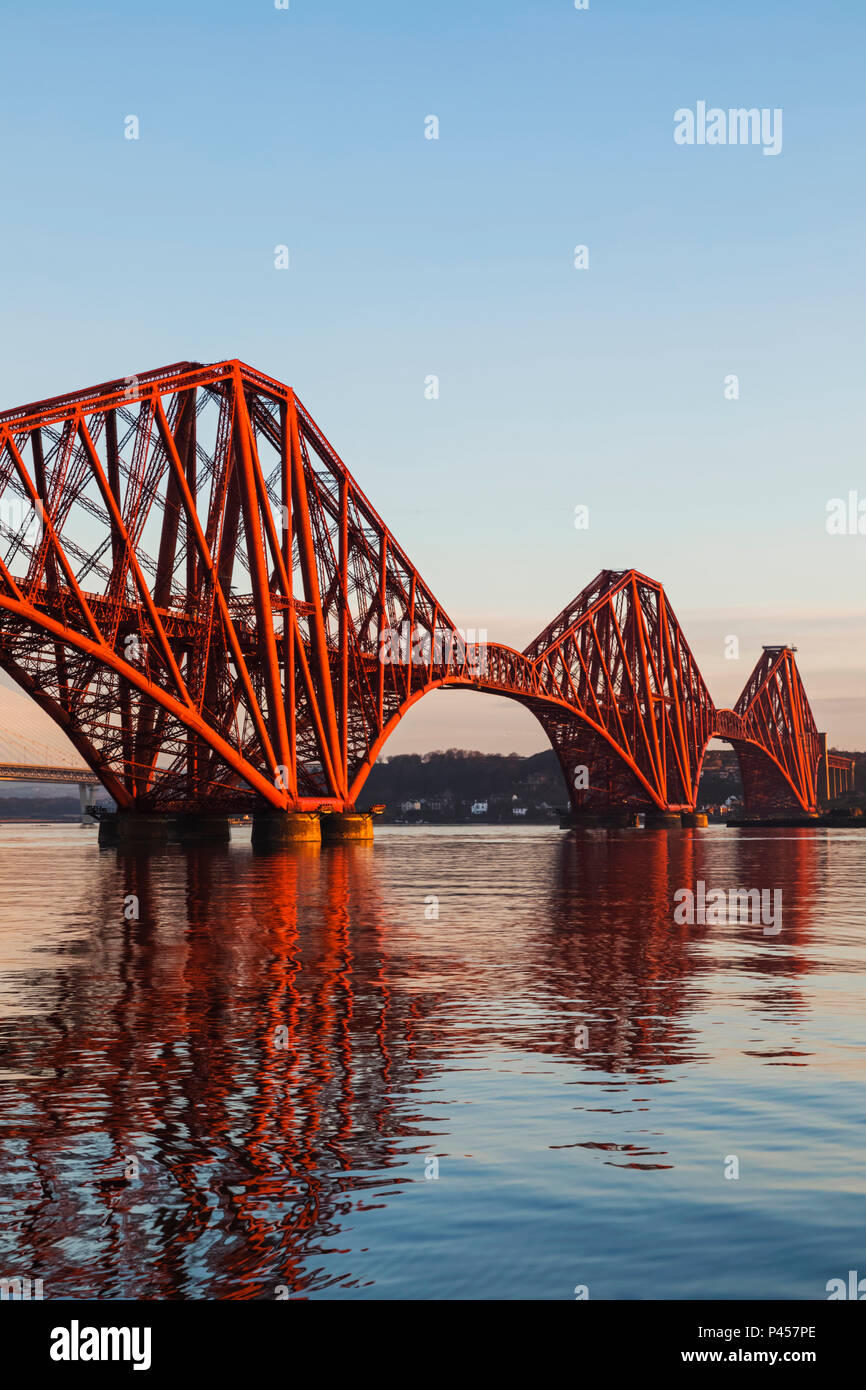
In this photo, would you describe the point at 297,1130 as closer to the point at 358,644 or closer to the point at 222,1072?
the point at 222,1072

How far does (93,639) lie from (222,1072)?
52701 mm

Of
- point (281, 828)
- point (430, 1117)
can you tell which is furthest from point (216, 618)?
point (430, 1117)

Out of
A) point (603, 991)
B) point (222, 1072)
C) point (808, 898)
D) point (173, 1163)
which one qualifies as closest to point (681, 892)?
point (808, 898)

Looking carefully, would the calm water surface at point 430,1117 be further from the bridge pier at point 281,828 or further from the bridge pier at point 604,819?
the bridge pier at point 604,819

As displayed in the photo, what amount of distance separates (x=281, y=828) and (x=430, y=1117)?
71.5m

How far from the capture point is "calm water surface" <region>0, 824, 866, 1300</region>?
355 inches

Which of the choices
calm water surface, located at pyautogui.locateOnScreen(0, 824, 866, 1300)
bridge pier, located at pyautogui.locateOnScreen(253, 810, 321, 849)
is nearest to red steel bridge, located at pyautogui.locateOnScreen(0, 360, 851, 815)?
bridge pier, located at pyautogui.locateOnScreen(253, 810, 321, 849)

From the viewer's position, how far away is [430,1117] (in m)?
13.1

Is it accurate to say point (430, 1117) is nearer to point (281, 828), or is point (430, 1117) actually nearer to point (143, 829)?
point (281, 828)

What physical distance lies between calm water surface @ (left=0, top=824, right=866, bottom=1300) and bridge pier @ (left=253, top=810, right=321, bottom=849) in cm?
5226

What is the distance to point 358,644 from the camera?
101m

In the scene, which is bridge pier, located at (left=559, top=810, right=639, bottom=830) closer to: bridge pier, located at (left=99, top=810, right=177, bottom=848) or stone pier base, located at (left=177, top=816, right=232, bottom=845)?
stone pier base, located at (left=177, top=816, right=232, bottom=845)

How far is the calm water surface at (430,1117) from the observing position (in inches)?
355

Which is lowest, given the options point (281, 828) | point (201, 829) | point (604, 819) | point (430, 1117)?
point (604, 819)
